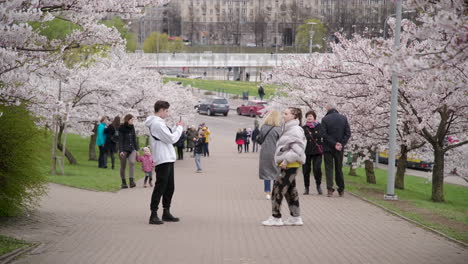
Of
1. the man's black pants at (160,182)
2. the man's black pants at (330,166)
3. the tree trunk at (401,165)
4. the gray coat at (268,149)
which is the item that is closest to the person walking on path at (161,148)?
the man's black pants at (160,182)

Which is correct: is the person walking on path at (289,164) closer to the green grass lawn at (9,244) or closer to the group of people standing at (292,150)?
the group of people standing at (292,150)

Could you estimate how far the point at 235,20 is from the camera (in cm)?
18200

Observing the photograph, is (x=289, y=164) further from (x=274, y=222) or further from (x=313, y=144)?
(x=313, y=144)

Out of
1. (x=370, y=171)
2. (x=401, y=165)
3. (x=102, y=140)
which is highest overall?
(x=102, y=140)

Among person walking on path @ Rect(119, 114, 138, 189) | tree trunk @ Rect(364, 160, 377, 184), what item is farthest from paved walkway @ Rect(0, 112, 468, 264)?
tree trunk @ Rect(364, 160, 377, 184)

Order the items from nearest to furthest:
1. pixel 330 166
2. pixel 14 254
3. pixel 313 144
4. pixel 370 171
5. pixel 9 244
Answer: pixel 14 254, pixel 9 244, pixel 330 166, pixel 313 144, pixel 370 171

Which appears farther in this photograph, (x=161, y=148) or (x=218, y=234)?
(x=161, y=148)

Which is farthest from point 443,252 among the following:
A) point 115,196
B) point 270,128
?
point 115,196

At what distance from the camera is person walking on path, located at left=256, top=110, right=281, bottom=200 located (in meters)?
13.1

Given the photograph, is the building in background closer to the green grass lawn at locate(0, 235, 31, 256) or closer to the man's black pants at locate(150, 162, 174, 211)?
the man's black pants at locate(150, 162, 174, 211)

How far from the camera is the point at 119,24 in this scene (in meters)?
77.9

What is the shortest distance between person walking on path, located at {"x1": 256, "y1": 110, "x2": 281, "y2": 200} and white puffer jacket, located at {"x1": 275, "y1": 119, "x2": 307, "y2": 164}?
5.58 feet

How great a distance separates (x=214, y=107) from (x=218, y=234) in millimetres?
61906

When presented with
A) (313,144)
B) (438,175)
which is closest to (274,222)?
(313,144)
